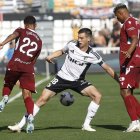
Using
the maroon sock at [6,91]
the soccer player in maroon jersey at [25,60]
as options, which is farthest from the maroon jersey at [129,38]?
Answer: the maroon sock at [6,91]

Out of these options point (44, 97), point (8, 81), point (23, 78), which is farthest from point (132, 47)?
point (8, 81)

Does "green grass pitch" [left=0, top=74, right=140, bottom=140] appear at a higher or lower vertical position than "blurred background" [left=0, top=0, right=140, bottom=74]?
higher

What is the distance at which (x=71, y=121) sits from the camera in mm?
13828

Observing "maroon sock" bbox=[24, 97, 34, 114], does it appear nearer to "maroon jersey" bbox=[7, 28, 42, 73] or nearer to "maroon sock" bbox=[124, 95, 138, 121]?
"maroon jersey" bbox=[7, 28, 42, 73]


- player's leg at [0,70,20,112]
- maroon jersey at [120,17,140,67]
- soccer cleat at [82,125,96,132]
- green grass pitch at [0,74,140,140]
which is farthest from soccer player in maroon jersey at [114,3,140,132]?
player's leg at [0,70,20,112]

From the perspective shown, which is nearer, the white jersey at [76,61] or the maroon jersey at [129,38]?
the maroon jersey at [129,38]

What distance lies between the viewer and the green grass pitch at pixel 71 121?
444 inches

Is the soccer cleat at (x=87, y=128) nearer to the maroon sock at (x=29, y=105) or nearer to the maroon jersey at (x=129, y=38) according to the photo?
the maroon sock at (x=29, y=105)

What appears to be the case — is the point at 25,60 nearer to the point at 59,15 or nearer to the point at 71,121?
the point at 71,121

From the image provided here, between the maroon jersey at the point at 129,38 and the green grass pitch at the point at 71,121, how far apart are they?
1186 millimetres

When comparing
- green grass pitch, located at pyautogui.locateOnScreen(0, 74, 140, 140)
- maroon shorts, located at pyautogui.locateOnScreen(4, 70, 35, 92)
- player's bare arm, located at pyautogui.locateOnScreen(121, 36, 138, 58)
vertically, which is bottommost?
green grass pitch, located at pyautogui.locateOnScreen(0, 74, 140, 140)

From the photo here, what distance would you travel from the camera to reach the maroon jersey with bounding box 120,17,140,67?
11.7 meters

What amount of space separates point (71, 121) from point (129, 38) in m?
2.70

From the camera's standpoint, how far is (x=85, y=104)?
57.8 ft
